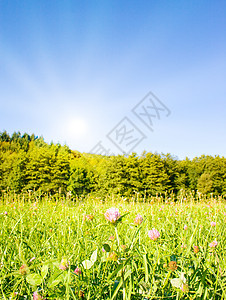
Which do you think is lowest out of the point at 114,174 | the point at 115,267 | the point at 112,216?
the point at 115,267

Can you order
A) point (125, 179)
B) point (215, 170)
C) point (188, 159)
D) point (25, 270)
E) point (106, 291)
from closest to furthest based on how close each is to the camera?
point (25, 270)
point (106, 291)
point (125, 179)
point (215, 170)
point (188, 159)

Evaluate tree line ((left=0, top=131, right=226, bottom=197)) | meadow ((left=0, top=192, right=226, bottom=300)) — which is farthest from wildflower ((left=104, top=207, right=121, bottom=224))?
tree line ((left=0, top=131, right=226, bottom=197))

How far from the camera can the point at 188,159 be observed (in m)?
25.3

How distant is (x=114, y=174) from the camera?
797 inches

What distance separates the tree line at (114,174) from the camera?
20578 mm

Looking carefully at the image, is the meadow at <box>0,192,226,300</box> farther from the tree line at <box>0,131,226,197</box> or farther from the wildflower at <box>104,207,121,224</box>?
the tree line at <box>0,131,226,197</box>

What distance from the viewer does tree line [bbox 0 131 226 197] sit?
20578 mm

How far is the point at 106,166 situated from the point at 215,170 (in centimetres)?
1372

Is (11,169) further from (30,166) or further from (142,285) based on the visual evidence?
(142,285)

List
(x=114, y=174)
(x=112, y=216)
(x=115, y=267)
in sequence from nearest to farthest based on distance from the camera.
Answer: (x=112, y=216)
(x=115, y=267)
(x=114, y=174)

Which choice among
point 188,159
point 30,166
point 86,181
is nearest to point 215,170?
point 188,159

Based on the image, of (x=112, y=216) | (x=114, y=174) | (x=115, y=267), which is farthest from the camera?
(x=114, y=174)

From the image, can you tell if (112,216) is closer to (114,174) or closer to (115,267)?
(115,267)

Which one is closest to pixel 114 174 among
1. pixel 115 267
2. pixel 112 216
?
pixel 115 267
